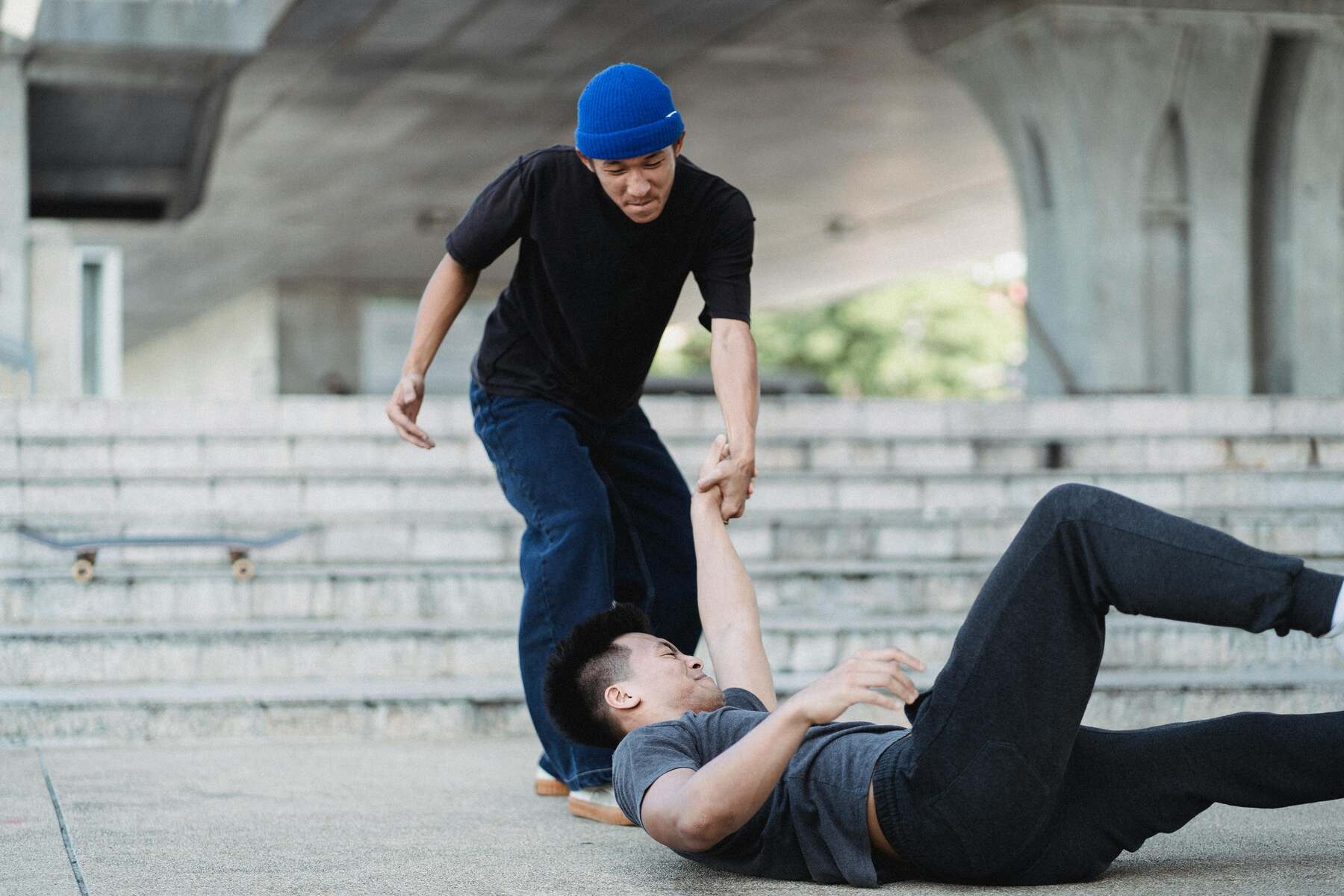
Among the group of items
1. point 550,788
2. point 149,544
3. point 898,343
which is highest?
point 898,343

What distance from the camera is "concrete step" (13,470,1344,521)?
786cm

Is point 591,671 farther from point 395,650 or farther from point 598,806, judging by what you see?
point 395,650

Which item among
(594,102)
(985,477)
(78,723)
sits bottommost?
(78,723)

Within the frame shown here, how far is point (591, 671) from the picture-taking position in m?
3.43

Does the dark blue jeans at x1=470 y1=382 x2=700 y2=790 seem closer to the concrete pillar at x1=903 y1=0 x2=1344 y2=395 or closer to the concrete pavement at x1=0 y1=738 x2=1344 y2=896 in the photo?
the concrete pavement at x1=0 y1=738 x2=1344 y2=896

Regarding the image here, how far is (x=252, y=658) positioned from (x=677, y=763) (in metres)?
Answer: 3.20

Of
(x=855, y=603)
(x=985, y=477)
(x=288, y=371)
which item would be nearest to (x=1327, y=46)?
(x=985, y=477)

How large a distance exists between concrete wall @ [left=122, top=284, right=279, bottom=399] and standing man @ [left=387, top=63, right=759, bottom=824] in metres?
31.7

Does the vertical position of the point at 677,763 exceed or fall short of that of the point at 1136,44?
it falls short

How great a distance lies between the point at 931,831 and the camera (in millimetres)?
3053

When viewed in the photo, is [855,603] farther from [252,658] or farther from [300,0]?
[300,0]

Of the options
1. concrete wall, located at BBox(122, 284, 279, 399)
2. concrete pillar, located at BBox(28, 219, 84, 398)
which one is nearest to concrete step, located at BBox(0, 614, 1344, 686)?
concrete pillar, located at BBox(28, 219, 84, 398)

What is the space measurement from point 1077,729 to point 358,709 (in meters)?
3.05

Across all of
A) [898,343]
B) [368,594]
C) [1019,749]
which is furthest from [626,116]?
[898,343]
